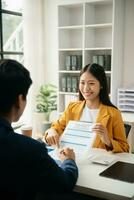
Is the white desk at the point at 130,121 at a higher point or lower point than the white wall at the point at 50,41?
lower

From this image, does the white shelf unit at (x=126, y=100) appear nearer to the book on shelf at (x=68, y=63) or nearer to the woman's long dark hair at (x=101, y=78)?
the book on shelf at (x=68, y=63)

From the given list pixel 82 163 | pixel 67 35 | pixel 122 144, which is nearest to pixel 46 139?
pixel 82 163

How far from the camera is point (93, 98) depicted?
234 cm

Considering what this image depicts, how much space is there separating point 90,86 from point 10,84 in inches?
46.8

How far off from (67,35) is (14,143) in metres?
3.64

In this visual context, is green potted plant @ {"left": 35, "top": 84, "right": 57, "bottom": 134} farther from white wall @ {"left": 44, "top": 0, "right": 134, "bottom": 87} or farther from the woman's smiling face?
the woman's smiling face

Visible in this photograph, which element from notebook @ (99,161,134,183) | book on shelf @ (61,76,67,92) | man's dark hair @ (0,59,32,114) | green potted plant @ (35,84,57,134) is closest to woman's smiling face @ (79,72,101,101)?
notebook @ (99,161,134,183)

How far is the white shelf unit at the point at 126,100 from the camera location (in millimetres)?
4016

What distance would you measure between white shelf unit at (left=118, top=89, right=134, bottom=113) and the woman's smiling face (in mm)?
1784

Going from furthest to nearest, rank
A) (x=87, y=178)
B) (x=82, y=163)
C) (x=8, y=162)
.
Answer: (x=82, y=163) < (x=87, y=178) < (x=8, y=162)

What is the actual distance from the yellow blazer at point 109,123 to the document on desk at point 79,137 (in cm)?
14

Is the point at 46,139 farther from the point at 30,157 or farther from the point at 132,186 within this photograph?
the point at 30,157

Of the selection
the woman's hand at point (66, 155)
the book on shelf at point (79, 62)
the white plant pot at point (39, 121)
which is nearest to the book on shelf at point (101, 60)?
the book on shelf at point (79, 62)

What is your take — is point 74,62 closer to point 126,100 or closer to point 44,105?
point 44,105
